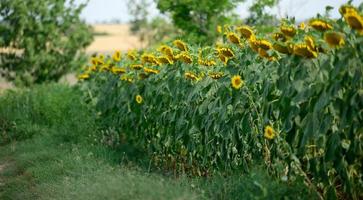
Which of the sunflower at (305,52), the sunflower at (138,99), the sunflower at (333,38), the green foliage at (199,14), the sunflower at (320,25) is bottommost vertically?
the sunflower at (138,99)

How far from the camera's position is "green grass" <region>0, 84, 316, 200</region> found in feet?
14.8

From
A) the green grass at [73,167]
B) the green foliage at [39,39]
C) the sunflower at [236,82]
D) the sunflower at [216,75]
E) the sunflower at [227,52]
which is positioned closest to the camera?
the green grass at [73,167]

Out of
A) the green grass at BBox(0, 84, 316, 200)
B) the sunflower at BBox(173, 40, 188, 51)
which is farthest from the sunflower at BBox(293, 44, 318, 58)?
the sunflower at BBox(173, 40, 188, 51)

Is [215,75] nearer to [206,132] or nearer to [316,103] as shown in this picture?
[206,132]

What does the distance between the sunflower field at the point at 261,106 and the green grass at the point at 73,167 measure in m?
0.25

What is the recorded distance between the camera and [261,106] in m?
5.03

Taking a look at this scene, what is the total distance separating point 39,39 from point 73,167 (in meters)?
7.76

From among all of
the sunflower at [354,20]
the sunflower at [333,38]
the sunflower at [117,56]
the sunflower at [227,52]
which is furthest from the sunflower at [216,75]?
the sunflower at [117,56]

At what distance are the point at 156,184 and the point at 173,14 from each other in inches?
416

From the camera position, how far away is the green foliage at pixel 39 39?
13.3 meters

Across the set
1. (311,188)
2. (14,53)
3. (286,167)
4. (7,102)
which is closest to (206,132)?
(286,167)

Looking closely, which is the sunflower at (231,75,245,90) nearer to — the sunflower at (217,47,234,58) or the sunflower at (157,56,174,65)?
the sunflower at (217,47,234,58)

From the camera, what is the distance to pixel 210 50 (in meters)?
6.69

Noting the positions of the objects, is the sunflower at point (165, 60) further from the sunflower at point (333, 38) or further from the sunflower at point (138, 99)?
Result: the sunflower at point (333, 38)
